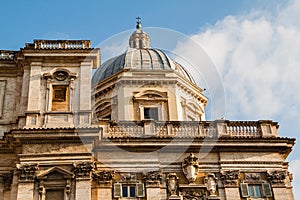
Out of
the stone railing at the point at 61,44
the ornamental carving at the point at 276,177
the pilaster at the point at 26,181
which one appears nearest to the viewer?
the pilaster at the point at 26,181

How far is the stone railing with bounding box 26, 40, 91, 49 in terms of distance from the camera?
26953 mm

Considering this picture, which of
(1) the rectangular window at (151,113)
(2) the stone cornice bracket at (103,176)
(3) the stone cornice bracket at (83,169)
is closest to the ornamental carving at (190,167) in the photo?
(2) the stone cornice bracket at (103,176)

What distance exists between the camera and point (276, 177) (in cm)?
2456

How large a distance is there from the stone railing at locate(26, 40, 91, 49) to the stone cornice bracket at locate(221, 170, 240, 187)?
399 inches

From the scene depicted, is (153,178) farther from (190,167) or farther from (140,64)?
(140,64)

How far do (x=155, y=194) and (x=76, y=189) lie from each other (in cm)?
384

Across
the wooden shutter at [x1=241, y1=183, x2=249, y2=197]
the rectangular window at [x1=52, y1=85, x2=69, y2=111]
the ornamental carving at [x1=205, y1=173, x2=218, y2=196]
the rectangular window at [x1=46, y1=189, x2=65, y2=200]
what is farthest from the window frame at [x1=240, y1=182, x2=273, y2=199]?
the rectangular window at [x1=52, y1=85, x2=69, y2=111]

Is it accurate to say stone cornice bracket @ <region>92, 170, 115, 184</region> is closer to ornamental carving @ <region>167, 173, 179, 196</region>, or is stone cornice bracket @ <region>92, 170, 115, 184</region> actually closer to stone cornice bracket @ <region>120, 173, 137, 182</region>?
stone cornice bracket @ <region>120, 173, 137, 182</region>

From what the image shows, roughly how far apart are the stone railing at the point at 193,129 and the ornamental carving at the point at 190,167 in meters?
1.29

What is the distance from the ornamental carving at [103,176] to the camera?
23.8m

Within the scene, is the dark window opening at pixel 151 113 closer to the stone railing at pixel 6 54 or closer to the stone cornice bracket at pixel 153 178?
the stone cornice bracket at pixel 153 178

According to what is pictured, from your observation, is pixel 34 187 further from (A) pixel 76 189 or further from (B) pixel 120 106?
(B) pixel 120 106

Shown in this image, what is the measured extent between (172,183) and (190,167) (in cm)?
119

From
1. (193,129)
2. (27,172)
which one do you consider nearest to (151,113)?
(193,129)
